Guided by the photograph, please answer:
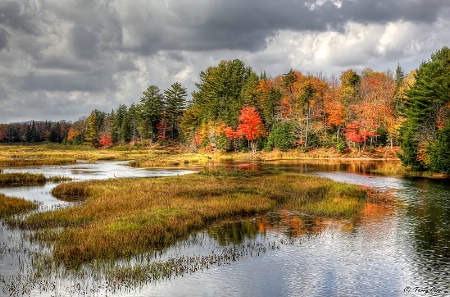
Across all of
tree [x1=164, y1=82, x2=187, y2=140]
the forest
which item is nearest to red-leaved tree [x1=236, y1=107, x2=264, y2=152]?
the forest

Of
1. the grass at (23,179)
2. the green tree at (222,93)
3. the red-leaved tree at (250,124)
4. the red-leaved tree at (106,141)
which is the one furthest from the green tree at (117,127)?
the grass at (23,179)

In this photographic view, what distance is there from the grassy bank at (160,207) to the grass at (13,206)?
150 inches

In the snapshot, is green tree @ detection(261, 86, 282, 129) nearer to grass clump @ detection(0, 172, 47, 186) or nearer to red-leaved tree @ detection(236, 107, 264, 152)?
red-leaved tree @ detection(236, 107, 264, 152)

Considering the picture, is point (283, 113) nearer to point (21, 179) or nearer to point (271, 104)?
point (271, 104)

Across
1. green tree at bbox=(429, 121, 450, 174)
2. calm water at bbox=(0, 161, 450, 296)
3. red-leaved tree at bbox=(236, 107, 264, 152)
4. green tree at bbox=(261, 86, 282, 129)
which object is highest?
green tree at bbox=(261, 86, 282, 129)

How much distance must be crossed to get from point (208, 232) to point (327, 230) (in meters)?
8.27

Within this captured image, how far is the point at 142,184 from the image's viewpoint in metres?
45.2

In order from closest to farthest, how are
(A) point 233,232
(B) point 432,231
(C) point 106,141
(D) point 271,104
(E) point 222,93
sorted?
(A) point 233,232 → (B) point 432,231 → (D) point 271,104 → (E) point 222,93 → (C) point 106,141

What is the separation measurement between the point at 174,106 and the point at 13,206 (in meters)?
126

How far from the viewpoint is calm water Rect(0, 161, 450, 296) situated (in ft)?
57.5

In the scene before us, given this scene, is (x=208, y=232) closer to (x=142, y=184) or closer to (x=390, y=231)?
(x=390, y=231)

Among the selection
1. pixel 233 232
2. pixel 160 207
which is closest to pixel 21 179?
pixel 160 207

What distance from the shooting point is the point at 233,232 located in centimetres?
2703

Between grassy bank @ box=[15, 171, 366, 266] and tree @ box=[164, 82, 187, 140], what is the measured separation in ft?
353
